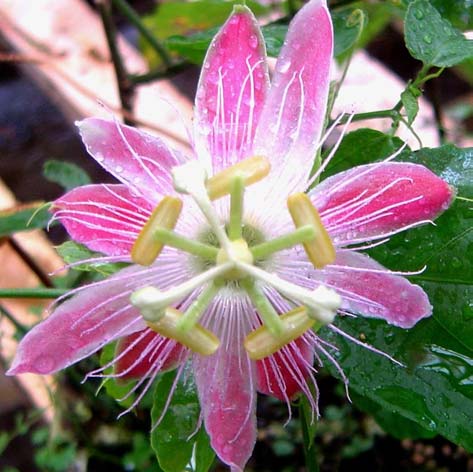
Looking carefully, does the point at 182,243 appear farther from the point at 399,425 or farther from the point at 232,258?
the point at 399,425

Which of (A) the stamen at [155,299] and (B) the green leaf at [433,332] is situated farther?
(B) the green leaf at [433,332]

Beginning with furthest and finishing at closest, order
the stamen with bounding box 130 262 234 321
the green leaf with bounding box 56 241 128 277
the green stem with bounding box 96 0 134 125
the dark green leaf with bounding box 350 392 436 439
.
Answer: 1. the green stem with bounding box 96 0 134 125
2. the dark green leaf with bounding box 350 392 436 439
3. the green leaf with bounding box 56 241 128 277
4. the stamen with bounding box 130 262 234 321

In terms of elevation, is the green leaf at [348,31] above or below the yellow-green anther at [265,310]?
below

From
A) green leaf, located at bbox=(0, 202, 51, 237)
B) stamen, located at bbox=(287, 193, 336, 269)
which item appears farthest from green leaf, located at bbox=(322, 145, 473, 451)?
green leaf, located at bbox=(0, 202, 51, 237)

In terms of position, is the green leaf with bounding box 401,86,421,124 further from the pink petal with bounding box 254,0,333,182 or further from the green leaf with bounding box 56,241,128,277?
the green leaf with bounding box 56,241,128,277

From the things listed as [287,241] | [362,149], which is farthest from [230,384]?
[362,149]

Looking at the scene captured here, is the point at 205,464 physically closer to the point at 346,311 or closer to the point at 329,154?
the point at 346,311

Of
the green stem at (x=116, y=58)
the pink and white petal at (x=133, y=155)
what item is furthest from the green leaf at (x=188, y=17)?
the pink and white petal at (x=133, y=155)

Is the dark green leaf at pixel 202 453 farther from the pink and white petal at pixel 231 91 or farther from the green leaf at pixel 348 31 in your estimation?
the green leaf at pixel 348 31
